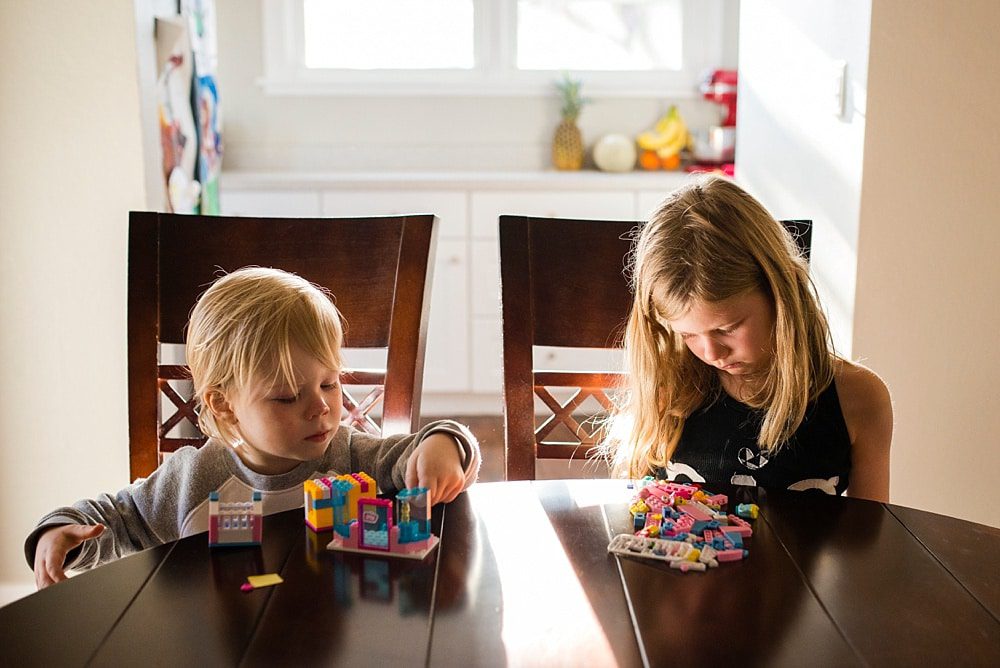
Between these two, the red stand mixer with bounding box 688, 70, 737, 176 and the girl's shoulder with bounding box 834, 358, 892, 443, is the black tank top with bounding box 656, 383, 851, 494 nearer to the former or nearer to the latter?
the girl's shoulder with bounding box 834, 358, 892, 443

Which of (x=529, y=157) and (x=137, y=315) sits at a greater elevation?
(x=529, y=157)

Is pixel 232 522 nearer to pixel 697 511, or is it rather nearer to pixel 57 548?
pixel 57 548

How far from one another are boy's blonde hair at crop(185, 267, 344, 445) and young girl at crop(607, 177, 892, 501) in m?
0.43

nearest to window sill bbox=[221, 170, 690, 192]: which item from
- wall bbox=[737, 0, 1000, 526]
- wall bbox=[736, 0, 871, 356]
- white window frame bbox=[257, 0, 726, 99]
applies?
white window frame bbox=[257, 0, 726, 99]

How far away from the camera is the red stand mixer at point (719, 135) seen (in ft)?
13.4

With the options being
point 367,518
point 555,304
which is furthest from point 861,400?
point 367,518

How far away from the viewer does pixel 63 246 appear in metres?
2.01

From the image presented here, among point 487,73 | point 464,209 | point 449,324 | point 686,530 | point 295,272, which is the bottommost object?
point 449,324

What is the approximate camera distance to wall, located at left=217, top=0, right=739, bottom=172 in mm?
4270

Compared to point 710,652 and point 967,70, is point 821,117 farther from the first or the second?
point 710,652

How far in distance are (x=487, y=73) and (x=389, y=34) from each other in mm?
447

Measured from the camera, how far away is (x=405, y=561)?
947 mm

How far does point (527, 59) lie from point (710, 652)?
3.84m

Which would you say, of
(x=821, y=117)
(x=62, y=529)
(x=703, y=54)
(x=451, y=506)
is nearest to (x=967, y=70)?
(x=821, y=117)
